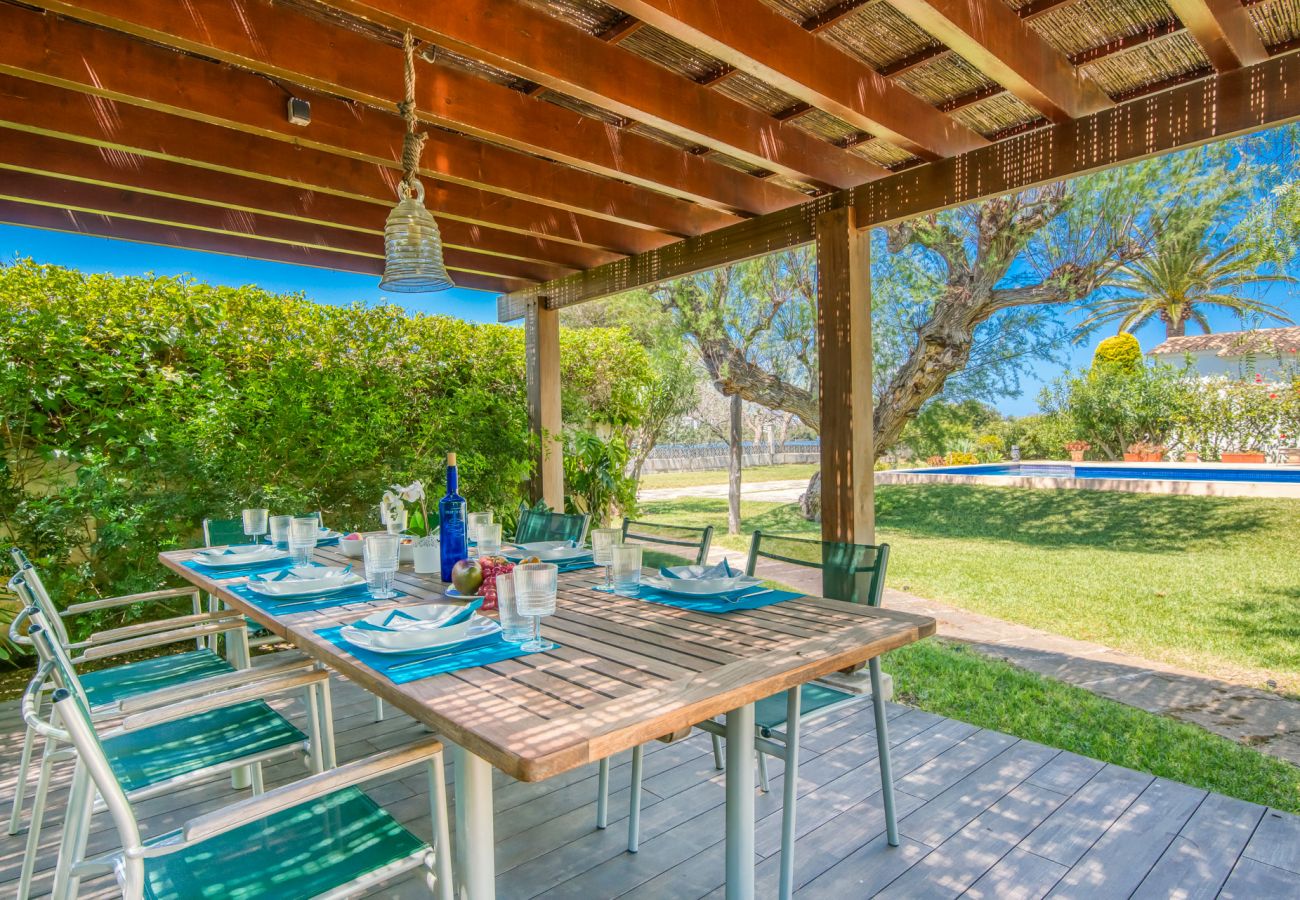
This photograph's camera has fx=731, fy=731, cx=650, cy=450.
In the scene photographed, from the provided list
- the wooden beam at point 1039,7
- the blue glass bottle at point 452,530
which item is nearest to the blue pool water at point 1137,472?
the wooden beam at point 1039,7

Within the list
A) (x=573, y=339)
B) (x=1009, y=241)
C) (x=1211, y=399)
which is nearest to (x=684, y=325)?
(x=573, y=339)

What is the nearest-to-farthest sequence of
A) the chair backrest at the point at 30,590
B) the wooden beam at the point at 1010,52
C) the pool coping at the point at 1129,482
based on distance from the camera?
1. the chair backrest at the point at 30,590
2. the wooden beam at the point at 1010,52
3. the pool coping at the point at 1129,482

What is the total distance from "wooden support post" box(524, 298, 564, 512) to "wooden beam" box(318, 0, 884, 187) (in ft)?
8.04

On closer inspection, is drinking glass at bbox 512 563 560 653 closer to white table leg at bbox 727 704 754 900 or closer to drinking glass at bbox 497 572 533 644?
drinking glass at bbox 497 572 533 644

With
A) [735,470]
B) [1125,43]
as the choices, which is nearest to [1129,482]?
[735,470]

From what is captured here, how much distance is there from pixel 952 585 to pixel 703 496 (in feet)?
23.3

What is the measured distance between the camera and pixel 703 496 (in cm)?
1331

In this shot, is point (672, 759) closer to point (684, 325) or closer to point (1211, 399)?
point (684, 325)

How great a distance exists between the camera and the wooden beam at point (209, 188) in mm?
2914

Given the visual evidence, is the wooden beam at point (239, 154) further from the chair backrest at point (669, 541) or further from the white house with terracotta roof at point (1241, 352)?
the white house with terracotta roof at point (1241, 352)

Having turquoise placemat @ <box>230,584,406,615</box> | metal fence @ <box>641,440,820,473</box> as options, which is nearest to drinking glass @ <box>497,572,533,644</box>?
turquoise placemat @ <box>230,584,406,615</box>

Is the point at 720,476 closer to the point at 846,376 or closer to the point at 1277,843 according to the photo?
the point at 846,376

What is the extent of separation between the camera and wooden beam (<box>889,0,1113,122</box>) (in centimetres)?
202

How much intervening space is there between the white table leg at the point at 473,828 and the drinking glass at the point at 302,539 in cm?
155
